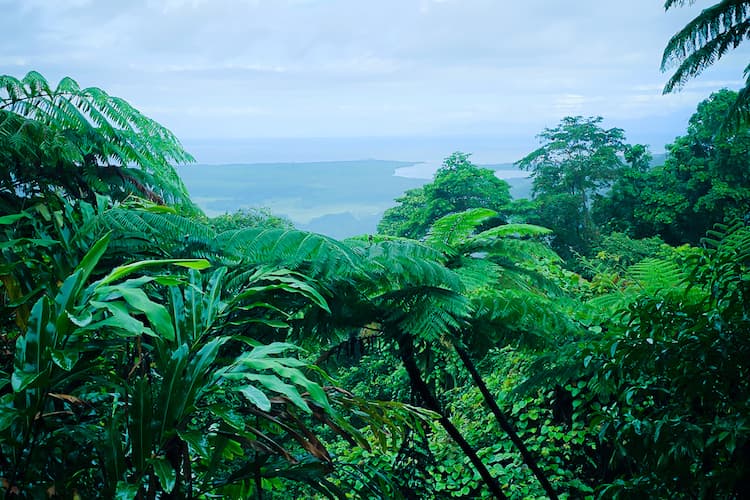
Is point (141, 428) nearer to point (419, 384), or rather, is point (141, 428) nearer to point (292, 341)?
point (292, 341)

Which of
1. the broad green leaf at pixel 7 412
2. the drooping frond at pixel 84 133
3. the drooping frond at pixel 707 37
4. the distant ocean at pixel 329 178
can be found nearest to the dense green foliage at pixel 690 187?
the distant ocean at pixel 329 178

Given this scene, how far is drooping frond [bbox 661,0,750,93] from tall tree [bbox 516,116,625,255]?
21.0 feet

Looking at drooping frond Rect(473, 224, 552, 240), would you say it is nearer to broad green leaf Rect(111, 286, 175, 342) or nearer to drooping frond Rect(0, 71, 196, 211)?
broad green leaf Rect(111, 286, 175, 342)

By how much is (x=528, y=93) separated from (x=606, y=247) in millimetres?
17119

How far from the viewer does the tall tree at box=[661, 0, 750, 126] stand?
319cm

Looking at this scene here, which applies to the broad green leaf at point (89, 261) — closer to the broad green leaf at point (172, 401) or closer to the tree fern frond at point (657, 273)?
the broad green leaf at point (172, 401)

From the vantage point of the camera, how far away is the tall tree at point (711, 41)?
3193 millimetres

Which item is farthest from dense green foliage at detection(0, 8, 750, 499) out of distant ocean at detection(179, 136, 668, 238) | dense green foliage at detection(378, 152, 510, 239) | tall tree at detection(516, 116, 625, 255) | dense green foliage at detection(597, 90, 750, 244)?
tall tree at detection(516, 116, 625, 255)

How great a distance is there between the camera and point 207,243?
131 centimetres

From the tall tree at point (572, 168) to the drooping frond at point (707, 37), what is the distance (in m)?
6.41

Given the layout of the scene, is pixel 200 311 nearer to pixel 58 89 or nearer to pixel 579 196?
pixel 58 89

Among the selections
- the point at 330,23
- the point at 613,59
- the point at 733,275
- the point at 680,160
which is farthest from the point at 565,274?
the point at 613,59

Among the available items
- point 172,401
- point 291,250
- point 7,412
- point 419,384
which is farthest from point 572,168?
point 7,412

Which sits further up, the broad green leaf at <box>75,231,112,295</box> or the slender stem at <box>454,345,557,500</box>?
the broad green leaf at <box>75,231,112,295</box>
